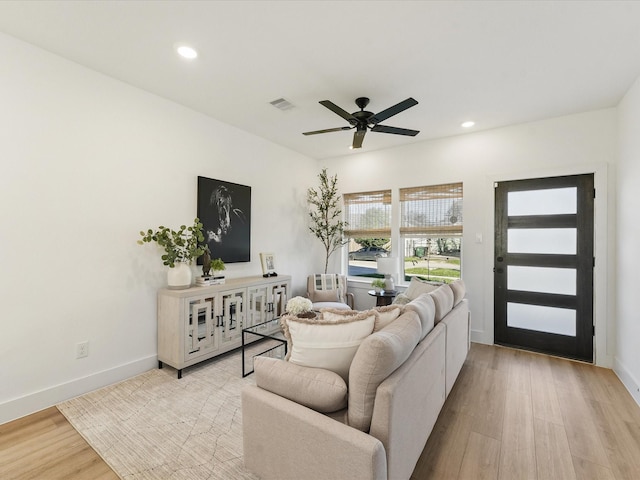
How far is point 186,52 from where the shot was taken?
235cm

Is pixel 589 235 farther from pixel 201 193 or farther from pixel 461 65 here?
pixel 201 193

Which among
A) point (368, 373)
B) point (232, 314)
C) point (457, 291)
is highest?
point (457, 291)

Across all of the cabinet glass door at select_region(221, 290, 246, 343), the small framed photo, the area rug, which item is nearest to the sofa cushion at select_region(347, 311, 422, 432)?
the area rug

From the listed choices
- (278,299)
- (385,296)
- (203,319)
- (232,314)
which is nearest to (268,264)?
(278,299)

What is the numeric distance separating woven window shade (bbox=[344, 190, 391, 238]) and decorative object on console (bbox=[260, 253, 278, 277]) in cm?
160

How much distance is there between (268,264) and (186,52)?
8.44 feet

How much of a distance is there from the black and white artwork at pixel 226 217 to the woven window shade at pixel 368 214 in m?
1.89

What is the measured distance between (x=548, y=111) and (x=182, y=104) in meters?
4.09

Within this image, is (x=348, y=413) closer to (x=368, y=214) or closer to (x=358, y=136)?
(x=358, y=136)

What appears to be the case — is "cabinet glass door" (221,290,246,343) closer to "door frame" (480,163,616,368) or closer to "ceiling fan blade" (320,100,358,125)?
"ceiling fan blade" (320,100,358,125)

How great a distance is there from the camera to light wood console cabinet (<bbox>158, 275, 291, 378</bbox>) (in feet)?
9.27

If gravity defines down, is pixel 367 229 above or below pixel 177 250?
above

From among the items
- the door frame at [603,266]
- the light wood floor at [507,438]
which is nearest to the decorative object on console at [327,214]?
the light wood floor at [507,438]

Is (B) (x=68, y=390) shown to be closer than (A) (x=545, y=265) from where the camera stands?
Yes
